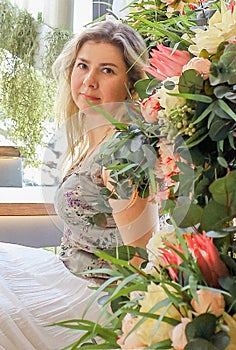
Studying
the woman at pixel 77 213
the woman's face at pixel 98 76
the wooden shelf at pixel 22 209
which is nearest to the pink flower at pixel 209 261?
the woman at pixel 77 213

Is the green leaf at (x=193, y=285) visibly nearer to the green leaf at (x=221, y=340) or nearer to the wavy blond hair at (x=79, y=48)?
the green leaf at (x=221, y=340)

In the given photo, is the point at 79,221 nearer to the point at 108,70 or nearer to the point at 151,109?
the point at 108,70

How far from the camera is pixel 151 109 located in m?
0.69

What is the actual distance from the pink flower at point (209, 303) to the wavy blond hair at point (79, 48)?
34.8 inches

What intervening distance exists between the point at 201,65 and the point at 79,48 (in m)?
0.93

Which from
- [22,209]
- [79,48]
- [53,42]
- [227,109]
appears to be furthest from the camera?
[53,42]

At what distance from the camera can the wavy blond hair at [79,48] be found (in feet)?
4.71

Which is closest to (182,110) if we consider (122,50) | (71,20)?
(122,50)

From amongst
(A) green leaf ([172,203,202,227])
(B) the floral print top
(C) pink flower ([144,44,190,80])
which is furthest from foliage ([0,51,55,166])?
(A) green leaf ([172,203,202,227])

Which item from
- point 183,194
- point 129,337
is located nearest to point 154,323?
point 129,337

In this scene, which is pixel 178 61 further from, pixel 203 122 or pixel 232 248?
pixel 232 248

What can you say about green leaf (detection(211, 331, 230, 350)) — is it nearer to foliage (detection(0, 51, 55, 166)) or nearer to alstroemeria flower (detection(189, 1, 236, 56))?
alstroemeria flower (detection(189, 1, 236, 56))

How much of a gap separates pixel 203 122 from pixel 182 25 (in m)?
0.23

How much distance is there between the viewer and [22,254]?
5.85ft
